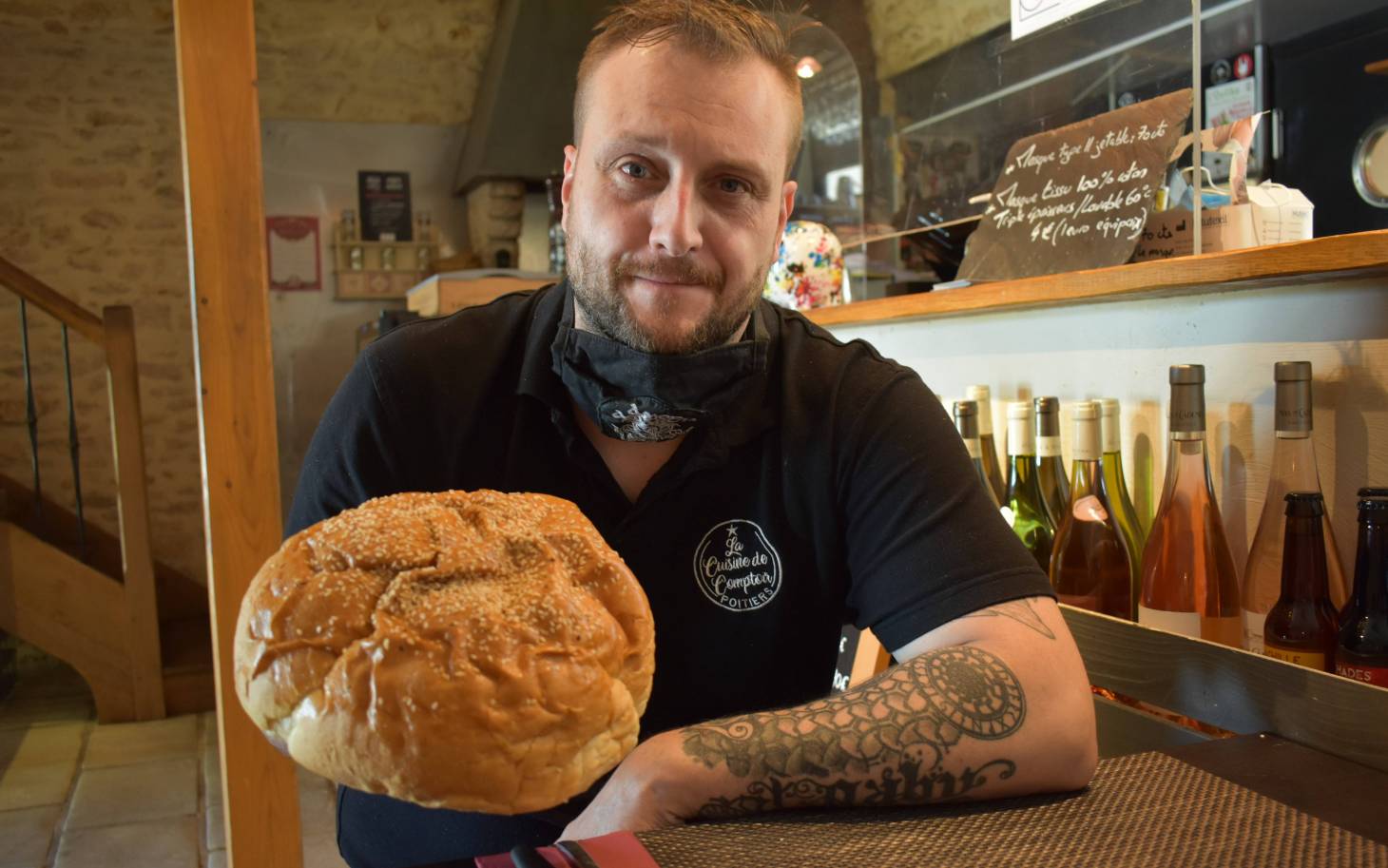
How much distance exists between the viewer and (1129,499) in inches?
60.9

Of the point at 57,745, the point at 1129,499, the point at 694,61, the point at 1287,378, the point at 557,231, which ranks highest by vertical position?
the point at 557,231

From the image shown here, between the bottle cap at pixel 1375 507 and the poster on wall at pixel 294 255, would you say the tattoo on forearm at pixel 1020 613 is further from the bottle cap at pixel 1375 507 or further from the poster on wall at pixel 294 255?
the poster on wall at pixel 294 255

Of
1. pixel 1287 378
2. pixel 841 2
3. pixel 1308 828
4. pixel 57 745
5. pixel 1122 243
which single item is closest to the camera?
pixel 1308 828

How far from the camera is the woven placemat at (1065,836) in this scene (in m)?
0.74

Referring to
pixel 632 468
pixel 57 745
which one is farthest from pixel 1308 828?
pixel 57 745

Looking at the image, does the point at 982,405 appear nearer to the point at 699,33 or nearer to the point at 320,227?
the point at 699,33

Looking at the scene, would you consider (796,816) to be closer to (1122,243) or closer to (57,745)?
(1122,243)

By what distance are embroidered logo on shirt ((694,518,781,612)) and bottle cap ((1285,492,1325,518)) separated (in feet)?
1.88

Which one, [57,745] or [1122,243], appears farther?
[57,745]

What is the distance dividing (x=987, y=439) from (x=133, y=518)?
3917 millimetres

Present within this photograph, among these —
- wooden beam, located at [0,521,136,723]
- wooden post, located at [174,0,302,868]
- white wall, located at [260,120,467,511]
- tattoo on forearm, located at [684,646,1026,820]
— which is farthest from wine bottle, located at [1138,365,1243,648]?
white wall, located at [260,120,467,511]

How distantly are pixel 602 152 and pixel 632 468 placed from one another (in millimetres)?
378

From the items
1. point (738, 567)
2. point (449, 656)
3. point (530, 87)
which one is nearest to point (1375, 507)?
point (738, 567)

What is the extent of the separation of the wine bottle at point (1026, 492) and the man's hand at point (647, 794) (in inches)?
34.0
